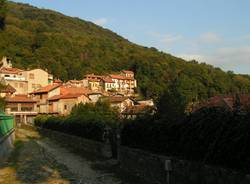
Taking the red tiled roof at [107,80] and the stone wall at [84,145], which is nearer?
the stone wall at [84,145]

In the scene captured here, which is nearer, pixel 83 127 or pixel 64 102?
pixel 83 127

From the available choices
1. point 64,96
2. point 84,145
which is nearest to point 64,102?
point 64,96

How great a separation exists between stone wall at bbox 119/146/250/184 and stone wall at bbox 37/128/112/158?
6001 mm

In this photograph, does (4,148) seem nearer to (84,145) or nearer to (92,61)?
(84,145)

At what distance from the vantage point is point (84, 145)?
30234mm

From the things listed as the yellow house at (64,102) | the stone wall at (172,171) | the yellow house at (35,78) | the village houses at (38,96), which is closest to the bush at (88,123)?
the stone wall at (172,171)

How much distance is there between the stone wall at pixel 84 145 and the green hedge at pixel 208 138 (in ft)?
29.9

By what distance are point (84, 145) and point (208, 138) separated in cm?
2002

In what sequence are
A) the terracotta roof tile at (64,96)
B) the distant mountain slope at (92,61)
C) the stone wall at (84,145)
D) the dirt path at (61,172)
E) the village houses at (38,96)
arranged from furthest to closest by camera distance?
the distant mountain slope at (92,61) < the terracotta roof tile at (64,96) < the village houses at (38,96) < the stone wall at (84,145) < the dirt path at (61,172)

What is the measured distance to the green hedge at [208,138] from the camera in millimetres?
9680

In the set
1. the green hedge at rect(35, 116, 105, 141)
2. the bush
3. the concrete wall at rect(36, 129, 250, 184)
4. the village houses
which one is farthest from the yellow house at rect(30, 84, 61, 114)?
the concrete wall at rect(36, 129, 250, 184)

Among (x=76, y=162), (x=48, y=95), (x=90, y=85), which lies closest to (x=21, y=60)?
(x=90, y=85)

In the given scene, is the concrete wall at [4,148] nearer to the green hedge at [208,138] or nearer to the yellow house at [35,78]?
the green hedge at [208,138]

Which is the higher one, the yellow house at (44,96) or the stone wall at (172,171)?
the yellow house at (44,96)
